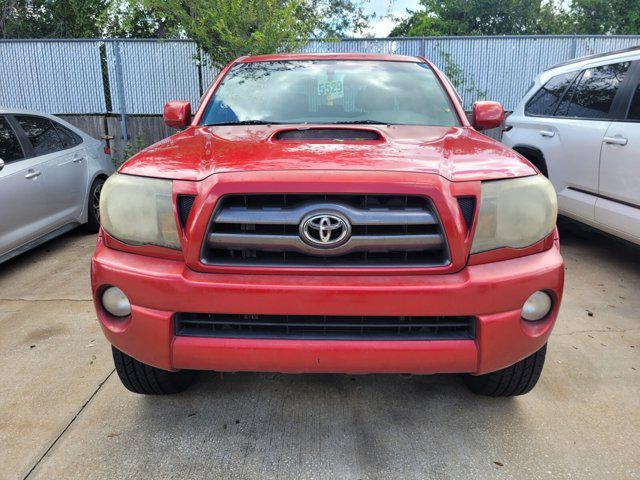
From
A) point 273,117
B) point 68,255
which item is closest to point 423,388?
point 273,117

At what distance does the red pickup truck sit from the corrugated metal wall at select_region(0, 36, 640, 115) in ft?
27.6

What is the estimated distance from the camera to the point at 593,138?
13.9ft

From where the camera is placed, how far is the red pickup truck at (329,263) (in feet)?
5.97

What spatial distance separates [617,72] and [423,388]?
11.0 ft

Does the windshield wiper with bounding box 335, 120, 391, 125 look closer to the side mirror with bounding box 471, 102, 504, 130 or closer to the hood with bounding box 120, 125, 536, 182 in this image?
the hood with bounding box 120, 125, 536, 182

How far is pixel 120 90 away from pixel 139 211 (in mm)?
8889

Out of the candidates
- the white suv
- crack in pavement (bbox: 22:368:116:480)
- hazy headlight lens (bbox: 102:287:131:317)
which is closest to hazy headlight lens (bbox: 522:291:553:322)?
hazy headlight lens (bbox: 102:287:131:317)

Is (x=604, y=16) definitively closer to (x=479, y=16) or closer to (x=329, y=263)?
(x=479, y=16)

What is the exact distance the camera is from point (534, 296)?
194cm

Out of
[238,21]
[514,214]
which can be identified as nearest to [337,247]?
[514,214]

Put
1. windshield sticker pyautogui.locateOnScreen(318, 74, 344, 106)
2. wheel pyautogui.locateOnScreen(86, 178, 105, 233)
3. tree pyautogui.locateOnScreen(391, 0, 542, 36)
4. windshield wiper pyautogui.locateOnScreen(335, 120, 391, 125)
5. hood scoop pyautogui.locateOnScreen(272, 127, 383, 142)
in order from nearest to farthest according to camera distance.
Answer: hood scoop pyautogui.locateOnScreen(272, 127, 383, 142), windshield wiper pyautogui.locateOnScreen(335, 120, 391, 125), windshield sticker pyautogui.locateOnScreen(318, 74, 344, 106), wheel pyautogui.locateOnScreen(86, 178, 105, 233), tree pyautogui.locateOnScreen(391, 0, 542, 36)

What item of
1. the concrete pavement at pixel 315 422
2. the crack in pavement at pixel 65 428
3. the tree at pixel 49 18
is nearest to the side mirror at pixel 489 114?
the concrete pavement at pixel 315 422

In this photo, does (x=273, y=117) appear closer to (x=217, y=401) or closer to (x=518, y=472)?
(x=217, y=401)

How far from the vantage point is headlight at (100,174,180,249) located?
1897mm
